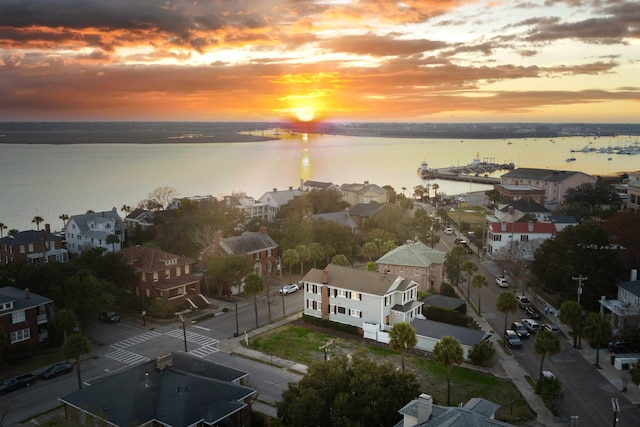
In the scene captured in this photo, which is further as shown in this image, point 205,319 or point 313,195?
point 313,195

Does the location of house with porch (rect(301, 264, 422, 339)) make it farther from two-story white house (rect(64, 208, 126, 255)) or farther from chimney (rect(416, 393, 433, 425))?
two-story white house (rect(64, 208, 126, 255))

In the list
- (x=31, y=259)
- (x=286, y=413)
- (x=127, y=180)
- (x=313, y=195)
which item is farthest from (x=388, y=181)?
(x=286, y=413)

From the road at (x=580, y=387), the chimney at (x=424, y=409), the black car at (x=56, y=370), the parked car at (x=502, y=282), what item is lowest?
the parked car at (x=502, y=282)

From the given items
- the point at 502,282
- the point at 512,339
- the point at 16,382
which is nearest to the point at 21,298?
the point at 16,382

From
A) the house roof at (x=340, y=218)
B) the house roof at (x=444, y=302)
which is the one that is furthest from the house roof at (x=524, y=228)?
the house roof at (x=444, y=302)

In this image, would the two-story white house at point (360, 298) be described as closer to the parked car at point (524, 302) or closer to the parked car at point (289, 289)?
the parked car at point (289, 289)

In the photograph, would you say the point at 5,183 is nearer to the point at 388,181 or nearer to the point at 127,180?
the point at 127,180

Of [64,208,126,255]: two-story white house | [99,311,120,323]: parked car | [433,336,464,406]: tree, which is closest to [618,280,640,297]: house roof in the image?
[433,336,464,406]: tree
